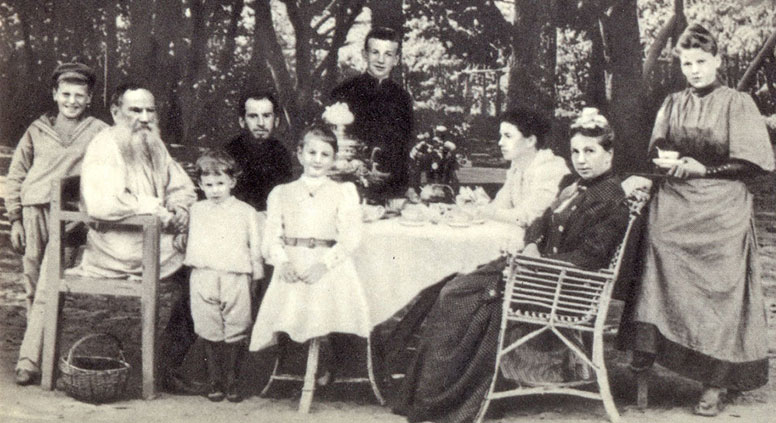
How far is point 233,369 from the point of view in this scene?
12.9 feet

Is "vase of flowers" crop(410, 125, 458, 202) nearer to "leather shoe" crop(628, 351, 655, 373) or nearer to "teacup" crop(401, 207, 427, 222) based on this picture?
"teacup" crop(401, 207, 427, 222)

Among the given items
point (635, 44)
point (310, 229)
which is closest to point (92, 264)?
point (310, 229)

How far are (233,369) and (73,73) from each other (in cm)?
165

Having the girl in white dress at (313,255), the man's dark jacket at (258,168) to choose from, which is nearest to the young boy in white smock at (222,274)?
the girl in white dress at (313,255)

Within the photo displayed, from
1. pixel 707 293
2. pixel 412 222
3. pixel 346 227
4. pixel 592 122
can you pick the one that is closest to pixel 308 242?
pixel 346 227

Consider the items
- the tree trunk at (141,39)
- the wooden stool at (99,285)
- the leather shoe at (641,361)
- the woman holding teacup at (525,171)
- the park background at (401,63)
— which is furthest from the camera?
the tree trunk at (141,39)

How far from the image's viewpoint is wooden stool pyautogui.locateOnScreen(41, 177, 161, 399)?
3.87 m

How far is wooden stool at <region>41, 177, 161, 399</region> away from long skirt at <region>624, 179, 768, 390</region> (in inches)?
86.7

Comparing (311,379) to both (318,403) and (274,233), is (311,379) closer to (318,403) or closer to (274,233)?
(318,403)

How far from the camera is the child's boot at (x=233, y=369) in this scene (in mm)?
3926

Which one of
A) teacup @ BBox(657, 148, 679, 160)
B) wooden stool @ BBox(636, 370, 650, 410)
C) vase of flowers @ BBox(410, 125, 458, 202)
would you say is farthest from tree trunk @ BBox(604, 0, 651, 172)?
wooden stool @ BBox(636, 370, 650, 410)

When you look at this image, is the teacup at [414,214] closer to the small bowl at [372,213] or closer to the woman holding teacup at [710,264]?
the small bowl at [372,213]

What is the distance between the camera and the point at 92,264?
13.2 feet

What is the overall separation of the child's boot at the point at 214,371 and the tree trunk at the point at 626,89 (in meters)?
2.16
